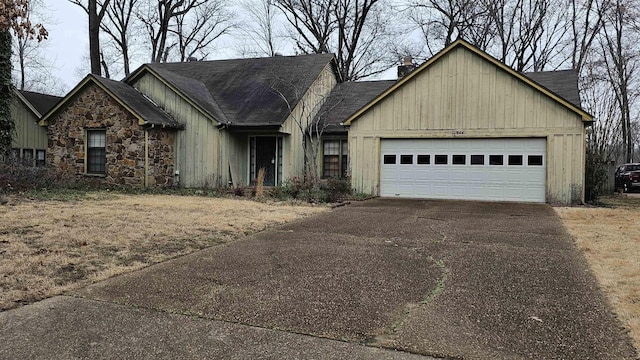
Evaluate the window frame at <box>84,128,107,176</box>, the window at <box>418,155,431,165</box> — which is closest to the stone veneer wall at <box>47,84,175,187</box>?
the window frame at <box>84,128,107,176</box>

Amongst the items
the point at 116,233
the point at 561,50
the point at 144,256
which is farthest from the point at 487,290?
the point at 561,50

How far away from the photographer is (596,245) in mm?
7195

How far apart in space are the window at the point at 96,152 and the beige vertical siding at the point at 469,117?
883 centimetres

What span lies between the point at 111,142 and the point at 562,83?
624 inches

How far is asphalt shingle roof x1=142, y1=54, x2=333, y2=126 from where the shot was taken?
1720 centimetres

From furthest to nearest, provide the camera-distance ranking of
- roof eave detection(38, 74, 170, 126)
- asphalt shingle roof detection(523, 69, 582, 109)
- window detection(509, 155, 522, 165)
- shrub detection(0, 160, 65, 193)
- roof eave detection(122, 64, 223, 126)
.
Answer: roof eave detection(122, 64, 223, 126), roof eave detection(38, 74, 170, 126), asphalt shingle roof detection(523, 69, 582, 109), window detection(509, 155, 522, 165), shrub detection(0, 160, 65, 193)

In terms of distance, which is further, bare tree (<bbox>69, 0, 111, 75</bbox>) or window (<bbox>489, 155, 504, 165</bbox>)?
bare tree (<bbox>69, 0, 111, 75</bbox>)

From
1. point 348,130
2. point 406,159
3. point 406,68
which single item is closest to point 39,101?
point 348,130

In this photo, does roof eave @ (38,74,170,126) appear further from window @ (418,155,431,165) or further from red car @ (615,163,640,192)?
red car @ (615,163,640,192)

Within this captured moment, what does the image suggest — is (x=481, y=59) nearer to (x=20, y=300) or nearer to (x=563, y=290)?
(x=563, y=290)

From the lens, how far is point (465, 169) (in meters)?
14.7

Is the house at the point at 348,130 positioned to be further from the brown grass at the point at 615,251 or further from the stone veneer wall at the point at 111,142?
the brown grass at the point at 615,251

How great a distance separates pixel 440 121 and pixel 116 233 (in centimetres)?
1054

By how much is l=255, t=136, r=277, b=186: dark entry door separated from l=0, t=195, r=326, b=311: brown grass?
18.0ft
